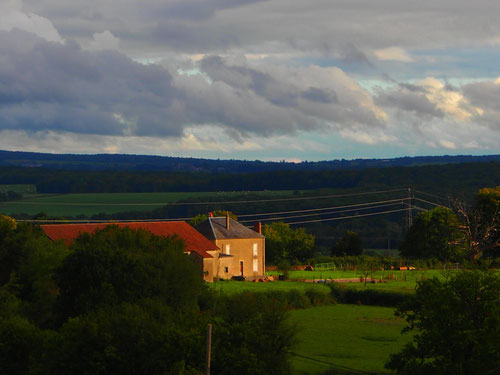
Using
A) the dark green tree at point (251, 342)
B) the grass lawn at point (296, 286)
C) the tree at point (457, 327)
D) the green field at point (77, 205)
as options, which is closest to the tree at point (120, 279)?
the dark green tree at point (251, 342)

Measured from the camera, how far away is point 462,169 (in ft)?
629

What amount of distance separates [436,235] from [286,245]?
18204 millimetres

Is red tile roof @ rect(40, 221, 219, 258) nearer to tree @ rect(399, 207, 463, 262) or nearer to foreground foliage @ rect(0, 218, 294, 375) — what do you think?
foreground foliage @ rect(0, 218, 294, 375)

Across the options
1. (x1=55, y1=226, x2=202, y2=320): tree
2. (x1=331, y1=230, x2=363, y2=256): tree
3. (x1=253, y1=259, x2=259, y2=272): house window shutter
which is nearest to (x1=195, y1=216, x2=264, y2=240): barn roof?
(x1=253, y1=259, x2=259, y2=272): house window shutter

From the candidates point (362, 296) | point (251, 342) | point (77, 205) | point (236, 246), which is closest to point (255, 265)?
point (236, 246)

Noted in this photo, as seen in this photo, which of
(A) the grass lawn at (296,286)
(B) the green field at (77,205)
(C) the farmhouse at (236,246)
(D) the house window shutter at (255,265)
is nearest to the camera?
(A) the grass lawn at (296,286)

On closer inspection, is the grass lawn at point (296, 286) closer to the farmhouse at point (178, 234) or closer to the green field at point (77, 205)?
the farmhouse at point (178, 234)

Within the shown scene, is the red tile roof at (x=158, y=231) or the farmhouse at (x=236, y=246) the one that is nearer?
the red tile roof at (x=158, y=231)

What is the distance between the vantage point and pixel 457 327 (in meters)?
31.5

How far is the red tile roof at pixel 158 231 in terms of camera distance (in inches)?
2773

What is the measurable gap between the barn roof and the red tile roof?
284 centimetres

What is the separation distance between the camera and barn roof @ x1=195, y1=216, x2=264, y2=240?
271 ft

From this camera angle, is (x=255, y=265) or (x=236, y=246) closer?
(x=236, y=246)

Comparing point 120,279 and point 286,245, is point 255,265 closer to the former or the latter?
point 286,245
